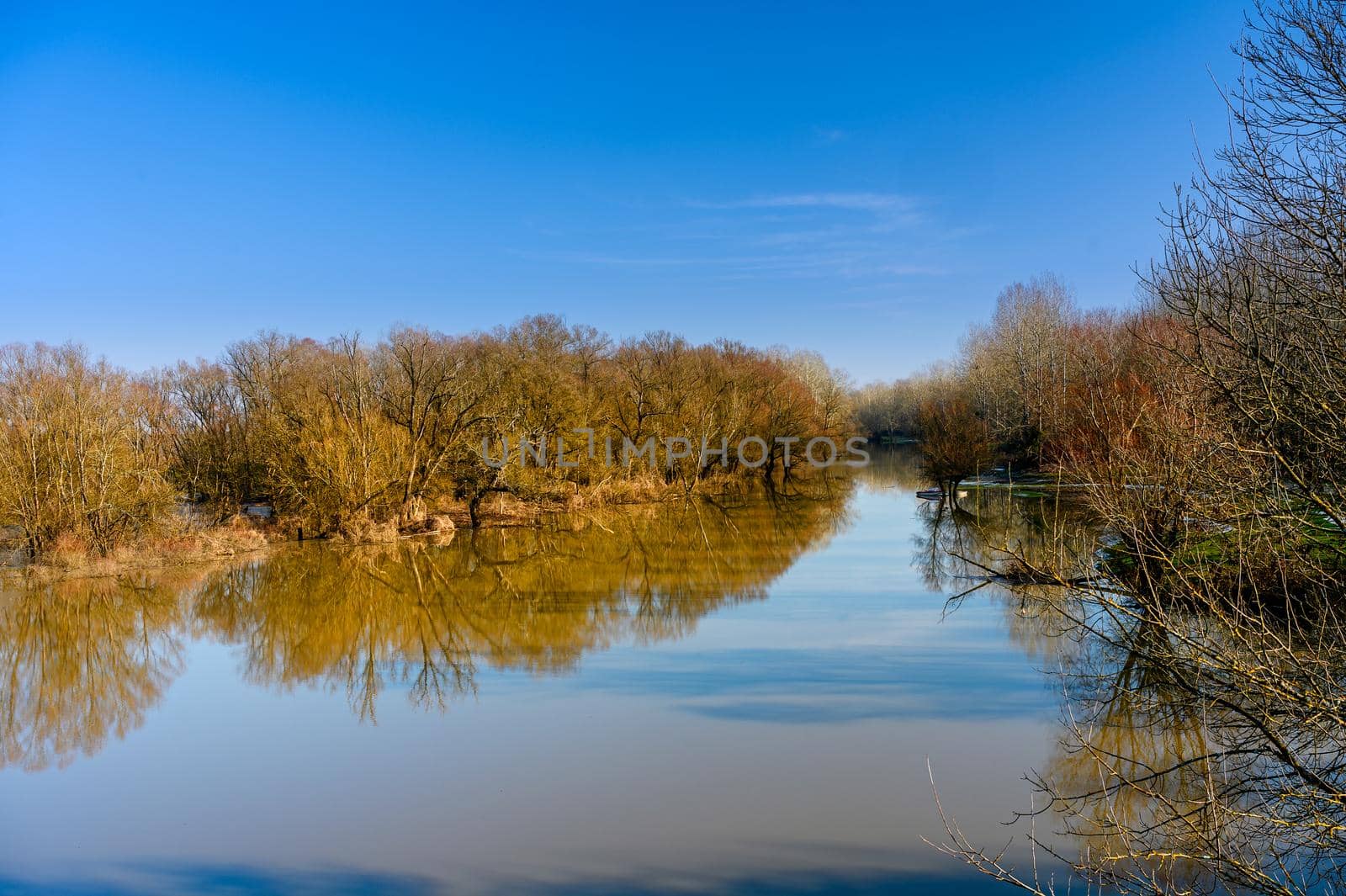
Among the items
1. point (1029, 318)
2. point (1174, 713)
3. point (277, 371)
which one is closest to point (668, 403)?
point (277, 371)

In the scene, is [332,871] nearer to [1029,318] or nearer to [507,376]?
[507,376]

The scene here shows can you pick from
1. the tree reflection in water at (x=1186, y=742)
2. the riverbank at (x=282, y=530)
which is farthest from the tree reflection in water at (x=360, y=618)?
the tree reflection in water at (x=1186, y=742)

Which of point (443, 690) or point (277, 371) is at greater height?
point (277, 371)

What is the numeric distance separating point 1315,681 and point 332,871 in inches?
254

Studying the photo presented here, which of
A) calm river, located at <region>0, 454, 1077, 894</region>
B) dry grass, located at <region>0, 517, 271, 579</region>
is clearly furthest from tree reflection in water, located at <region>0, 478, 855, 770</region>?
dry grass, located at <region>0, 517, 271, 579</region>

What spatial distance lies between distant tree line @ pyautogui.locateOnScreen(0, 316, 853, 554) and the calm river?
283 centimetres

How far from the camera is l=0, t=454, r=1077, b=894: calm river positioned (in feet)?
20.7

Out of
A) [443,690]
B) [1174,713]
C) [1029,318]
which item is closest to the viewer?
[1174,713]

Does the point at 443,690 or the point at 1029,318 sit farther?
the point at 1029,318

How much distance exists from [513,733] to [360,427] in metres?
16.1

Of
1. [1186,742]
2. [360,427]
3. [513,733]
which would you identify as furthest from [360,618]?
[1186,742]

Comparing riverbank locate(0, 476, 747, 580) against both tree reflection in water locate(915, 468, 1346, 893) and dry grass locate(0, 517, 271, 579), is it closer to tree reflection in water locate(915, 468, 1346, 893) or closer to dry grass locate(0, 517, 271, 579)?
dry grass locate(0, 517, 271, 579)

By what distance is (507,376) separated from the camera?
96.9 feet

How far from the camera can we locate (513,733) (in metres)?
8.86
